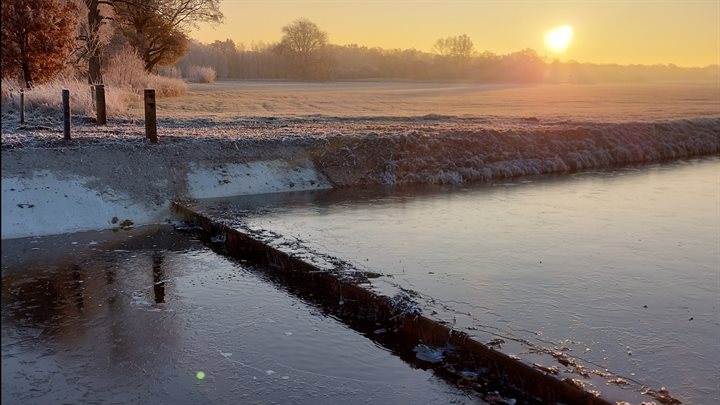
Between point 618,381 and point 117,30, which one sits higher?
point 117,30

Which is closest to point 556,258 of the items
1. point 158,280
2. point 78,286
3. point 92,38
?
point 158,280

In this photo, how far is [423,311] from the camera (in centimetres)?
688

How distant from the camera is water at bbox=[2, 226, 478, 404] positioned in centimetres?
554

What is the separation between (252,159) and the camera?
51.5ft

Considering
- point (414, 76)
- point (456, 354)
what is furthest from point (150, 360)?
point (414, 76)

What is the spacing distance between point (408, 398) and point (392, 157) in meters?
12.5

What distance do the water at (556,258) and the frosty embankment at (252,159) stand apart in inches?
52.3

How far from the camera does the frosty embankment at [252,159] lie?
11.8 meters

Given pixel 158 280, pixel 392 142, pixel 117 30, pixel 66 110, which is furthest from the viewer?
pixel 117 30

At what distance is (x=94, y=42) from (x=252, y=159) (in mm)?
17375

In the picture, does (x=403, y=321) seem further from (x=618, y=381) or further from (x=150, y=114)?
(x=150, y=114)

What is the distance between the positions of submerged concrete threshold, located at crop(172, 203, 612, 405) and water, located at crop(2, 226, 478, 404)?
34cm

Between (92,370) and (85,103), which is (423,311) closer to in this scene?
(92,370)

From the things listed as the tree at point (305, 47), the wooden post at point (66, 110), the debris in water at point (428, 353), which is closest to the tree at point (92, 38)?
the wooden post at point (66, 110)
